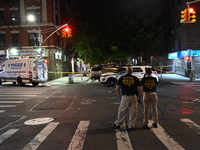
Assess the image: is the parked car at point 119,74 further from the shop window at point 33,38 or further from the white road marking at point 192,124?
the shop window at point 33,38

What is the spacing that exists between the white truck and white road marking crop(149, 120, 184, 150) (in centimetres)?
1641

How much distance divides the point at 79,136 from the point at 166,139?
2330 mm

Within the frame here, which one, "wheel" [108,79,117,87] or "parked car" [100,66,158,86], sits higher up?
"parked car" [100,66,158,86]

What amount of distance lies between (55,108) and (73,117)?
6.87 ft

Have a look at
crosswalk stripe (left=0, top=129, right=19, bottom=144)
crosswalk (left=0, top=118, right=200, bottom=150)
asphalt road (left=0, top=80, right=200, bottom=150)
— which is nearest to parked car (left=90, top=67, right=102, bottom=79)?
asphalt road (left=0, top=80, right=200, bottom=150)

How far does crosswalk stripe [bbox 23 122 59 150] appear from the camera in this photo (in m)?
5.16

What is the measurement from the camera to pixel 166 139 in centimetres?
556

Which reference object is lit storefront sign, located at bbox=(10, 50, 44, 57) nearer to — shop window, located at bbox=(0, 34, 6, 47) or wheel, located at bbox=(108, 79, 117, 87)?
shop window, located at bbox=(0, 34, 6, 47)

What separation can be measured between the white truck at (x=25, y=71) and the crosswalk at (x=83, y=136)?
47.0ft

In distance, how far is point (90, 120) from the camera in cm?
771

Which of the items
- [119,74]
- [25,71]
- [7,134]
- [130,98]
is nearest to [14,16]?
[25,71]

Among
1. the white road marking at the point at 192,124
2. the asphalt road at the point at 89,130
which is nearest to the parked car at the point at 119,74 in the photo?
the asphalt road at the point at 89,130

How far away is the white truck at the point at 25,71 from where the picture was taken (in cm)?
2075

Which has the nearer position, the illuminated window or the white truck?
the white truck
